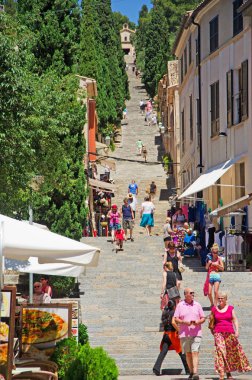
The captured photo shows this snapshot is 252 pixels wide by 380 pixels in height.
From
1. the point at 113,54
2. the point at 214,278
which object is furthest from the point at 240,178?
the point at 113,54

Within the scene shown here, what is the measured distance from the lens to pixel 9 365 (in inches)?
506

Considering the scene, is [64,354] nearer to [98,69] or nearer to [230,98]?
[230,98]

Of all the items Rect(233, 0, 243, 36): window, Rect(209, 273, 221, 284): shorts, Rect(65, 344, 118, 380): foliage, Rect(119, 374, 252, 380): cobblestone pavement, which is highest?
Rect(233, 0, 243, 36): window

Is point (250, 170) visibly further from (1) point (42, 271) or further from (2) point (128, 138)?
(2) point (128, 138)

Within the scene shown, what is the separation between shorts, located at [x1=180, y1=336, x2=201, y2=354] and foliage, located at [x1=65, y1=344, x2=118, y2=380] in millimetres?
3454

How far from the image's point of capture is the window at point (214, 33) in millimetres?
36375

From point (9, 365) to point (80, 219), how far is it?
629 inches

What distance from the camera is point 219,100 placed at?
35156mm

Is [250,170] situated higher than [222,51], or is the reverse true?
[222,51]

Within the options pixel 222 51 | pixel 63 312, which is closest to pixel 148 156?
pixel 222 51

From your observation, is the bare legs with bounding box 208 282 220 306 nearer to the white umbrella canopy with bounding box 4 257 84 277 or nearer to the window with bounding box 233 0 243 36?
the white umbrella canopy with bounding box 4 257 84 277

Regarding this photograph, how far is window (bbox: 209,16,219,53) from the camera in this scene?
36375 mm

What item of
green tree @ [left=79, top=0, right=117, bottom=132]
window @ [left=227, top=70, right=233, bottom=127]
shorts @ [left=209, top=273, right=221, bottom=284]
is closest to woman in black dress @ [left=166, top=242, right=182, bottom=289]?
shorts @ [left=209, top=273, right=221, bottom=284]

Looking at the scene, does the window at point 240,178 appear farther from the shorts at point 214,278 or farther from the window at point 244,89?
the shorts at point 214,278
